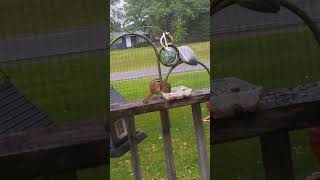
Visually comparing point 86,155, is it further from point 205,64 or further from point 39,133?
point 205,64

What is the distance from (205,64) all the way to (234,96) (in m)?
0.08

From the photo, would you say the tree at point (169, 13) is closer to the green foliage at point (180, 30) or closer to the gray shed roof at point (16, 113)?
the green foliage at point (180, 30)

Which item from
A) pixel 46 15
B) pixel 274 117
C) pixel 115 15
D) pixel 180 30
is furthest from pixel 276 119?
pixel 46 15

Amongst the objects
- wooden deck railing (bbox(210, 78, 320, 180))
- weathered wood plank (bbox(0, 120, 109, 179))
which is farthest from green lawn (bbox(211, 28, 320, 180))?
weathered wood plank (bbox(0, 120, 109, 179))

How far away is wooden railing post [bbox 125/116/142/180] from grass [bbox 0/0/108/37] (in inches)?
7.7

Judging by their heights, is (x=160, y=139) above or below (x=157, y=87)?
below

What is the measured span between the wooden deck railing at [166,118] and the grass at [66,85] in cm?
5

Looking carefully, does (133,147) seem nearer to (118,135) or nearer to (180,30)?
(118,135)

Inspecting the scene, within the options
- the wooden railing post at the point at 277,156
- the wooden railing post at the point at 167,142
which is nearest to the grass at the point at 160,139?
the wooden railing post at the point at 167,142

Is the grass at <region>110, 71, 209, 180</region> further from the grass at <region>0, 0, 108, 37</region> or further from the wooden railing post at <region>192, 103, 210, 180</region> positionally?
the grass at <region>0, 0, 108, 37</region>

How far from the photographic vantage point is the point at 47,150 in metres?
0.90

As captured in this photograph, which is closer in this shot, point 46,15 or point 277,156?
point 46,15

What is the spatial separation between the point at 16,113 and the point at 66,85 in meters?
0.10

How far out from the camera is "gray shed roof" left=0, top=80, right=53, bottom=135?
0.90 m
